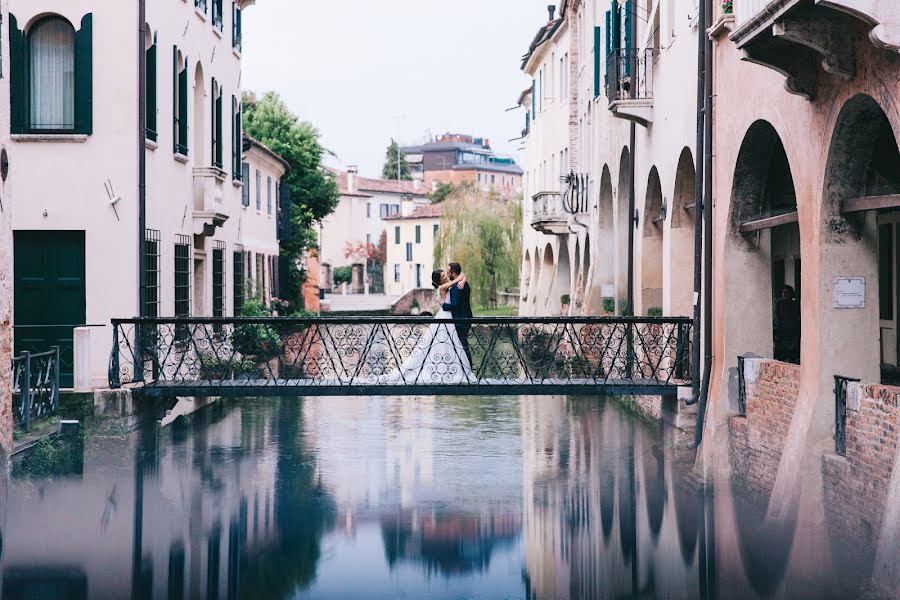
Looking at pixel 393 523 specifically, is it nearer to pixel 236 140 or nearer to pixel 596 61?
pixel 596 61

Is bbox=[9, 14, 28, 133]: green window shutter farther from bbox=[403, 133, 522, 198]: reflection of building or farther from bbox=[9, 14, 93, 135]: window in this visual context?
bbox=[403, 133, 522, 198]: reflection of building

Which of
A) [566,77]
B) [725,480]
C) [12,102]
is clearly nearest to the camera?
[725,480]

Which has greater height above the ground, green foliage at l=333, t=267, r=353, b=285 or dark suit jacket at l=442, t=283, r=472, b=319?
green foliage at l=333, t=267, r=353, b=285

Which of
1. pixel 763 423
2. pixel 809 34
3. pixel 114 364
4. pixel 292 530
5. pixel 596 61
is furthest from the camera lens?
pixel 596 61

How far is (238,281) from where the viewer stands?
91.5 ft

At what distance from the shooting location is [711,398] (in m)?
14.9

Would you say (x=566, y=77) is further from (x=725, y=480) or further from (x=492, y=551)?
(x=492, y=551)

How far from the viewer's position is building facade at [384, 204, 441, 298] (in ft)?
293

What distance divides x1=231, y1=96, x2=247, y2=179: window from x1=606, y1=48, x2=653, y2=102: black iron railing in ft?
29.9

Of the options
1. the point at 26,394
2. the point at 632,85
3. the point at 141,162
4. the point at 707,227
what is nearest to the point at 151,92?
the point at 141,162

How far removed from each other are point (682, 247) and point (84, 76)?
876 cm

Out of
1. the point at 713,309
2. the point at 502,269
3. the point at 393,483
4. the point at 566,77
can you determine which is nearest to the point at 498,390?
the point at 393,483

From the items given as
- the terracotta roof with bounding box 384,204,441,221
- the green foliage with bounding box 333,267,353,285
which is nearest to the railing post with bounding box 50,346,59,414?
the terracotta roof with bounding box 384,204,441,221

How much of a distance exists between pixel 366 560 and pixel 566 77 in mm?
25462
